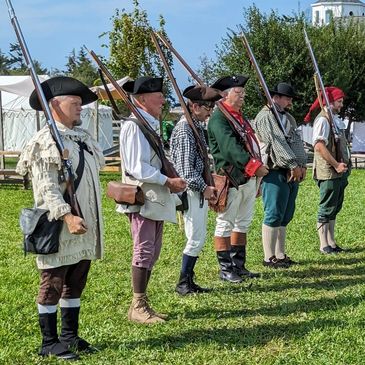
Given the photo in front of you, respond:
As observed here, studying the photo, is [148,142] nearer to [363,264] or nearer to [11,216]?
[363,264]

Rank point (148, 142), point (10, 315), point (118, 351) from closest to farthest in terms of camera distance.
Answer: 1. point (118, 351)
2. point (148, 142)
3. point (10, 315)

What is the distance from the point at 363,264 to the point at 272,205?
1.22 metres

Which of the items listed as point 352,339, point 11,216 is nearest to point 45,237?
point 352,339

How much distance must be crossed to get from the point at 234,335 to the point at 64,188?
1.73m

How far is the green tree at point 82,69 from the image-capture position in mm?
53250

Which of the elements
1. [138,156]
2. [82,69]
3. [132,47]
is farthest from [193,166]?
[82,69]

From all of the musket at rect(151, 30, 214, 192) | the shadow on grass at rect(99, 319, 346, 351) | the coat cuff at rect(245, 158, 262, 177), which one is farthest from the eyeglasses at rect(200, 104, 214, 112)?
the shadow on grass at rect(99, 319, 346, 351)

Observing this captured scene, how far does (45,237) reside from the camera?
4.36 m

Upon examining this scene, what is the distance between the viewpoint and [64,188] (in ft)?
14.6

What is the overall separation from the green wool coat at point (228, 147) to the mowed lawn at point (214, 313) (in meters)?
1.10

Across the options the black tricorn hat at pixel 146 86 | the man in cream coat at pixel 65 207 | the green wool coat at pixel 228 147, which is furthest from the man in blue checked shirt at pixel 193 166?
the man in cream coat at pixel 65 207

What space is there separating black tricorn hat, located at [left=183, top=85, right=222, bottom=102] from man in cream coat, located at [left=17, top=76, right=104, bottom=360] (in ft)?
5.16

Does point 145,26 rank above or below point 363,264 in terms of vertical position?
above

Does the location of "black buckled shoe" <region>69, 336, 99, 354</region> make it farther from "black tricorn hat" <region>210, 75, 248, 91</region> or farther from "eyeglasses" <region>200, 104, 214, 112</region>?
"black tricorn hat" <region>210, 75, 248, 91</region>
